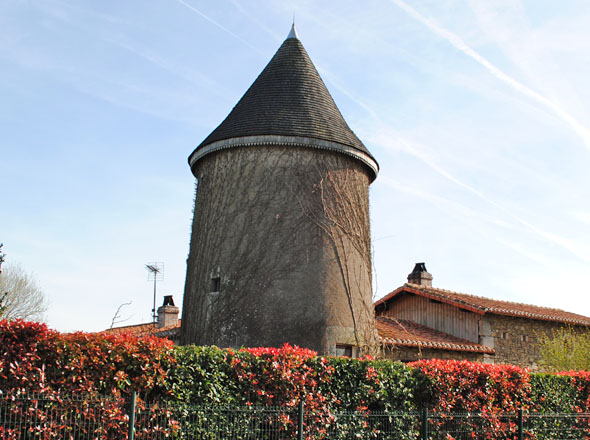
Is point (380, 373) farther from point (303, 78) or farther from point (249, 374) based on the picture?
point (303, 78)

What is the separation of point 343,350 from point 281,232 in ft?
10.6

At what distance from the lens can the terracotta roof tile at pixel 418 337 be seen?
17.1m

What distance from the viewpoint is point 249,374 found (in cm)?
Answer: 976

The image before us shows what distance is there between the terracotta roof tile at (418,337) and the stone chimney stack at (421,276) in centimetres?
382

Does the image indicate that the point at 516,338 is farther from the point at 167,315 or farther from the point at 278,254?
the point at 167,315

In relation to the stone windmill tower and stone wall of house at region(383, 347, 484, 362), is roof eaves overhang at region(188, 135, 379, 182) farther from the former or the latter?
stone wall of house at region(383, 347, 484, 362)

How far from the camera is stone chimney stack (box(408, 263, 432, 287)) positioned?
24688mm

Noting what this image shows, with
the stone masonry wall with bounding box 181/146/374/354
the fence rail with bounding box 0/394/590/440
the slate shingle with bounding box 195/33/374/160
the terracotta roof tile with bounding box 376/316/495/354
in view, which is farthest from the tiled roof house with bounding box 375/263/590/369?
the slate shingle with bounding box 195/33/374/160

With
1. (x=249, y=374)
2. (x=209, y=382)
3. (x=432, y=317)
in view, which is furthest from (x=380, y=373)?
(x=432, y=317)

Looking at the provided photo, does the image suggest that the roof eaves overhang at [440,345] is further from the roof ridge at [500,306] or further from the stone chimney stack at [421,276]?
the stone chimney stack at [421,276]

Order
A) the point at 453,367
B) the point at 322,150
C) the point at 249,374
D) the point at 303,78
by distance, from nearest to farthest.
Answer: the point at 249,374, the point at 453,367, the point at 322,150, the point at 303,78

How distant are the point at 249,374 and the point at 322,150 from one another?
23.4ft

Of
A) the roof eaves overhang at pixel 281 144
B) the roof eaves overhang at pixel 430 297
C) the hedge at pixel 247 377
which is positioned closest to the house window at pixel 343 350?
the hedge at pixel 247 377

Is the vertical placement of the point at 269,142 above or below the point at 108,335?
above
